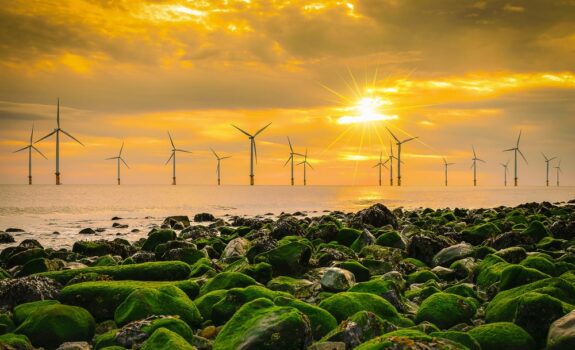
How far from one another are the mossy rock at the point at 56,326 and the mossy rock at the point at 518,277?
659 cm

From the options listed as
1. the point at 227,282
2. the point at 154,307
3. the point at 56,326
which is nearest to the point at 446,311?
the point at 227,282

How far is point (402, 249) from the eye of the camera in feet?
42.3

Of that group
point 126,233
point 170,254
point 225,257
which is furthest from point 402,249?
point 126,233

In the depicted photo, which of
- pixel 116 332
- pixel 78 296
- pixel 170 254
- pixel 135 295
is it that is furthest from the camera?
pixel 170 254

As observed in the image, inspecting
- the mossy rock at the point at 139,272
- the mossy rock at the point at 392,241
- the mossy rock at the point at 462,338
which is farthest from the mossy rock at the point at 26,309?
the mossy rock at the point at 392,241

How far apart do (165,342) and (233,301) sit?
6.51 ft

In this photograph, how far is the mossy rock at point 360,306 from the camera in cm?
680

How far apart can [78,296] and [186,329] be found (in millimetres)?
2828

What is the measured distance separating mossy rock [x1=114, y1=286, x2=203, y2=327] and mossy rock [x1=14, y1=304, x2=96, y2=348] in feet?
1.54

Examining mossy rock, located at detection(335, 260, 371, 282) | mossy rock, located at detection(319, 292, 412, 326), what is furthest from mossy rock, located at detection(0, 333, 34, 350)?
mossy rock, located at detection(335, 260, 371, 282)

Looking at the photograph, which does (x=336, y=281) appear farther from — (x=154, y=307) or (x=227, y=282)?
(x=154, y=307)

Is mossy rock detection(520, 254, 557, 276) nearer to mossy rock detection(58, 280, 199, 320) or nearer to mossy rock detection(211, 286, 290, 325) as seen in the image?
mossy rock detection(211, 286, 290, 325)

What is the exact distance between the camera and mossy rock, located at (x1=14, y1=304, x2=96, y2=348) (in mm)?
6564

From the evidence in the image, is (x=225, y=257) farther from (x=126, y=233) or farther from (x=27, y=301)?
(x=126, y=233)
